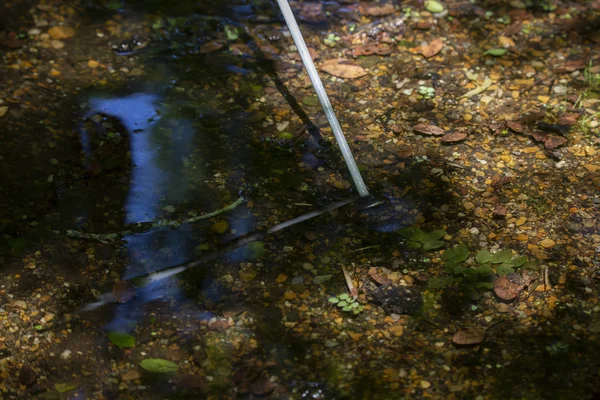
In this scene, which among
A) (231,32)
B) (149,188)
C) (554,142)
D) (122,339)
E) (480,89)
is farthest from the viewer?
(231,32)

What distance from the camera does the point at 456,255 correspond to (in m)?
2.53

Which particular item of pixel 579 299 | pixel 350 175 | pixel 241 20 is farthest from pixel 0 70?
pixel 579 299

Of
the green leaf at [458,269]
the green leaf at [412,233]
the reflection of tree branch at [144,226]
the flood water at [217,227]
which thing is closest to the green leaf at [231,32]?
the flood water at [217,227]

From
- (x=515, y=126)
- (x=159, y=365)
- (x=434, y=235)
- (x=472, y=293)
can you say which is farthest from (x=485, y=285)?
(x=159, y=365)

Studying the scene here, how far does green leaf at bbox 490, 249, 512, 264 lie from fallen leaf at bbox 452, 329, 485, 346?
338 mm

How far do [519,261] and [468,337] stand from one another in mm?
420

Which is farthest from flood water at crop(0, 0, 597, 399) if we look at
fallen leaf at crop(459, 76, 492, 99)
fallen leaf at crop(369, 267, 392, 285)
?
fallen leaf at crop(459, 76, 492, 99)

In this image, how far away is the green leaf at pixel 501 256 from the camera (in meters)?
2.50

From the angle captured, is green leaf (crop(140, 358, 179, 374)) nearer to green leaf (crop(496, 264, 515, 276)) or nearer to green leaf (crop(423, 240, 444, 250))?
green leaf (crop(423, 240, 444, 250))

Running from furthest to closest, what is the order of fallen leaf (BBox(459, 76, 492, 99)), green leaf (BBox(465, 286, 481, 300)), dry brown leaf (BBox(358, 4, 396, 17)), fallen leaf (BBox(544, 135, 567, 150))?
dry brown leaf (BBox(358, 4, 396, 17)) → fallen leaf (BBox(459, 76, 492, 99)) → fallen leaf (BBox(544, 135, 567, 150)) → green leaf (BBox(465, 286, 481, 300))

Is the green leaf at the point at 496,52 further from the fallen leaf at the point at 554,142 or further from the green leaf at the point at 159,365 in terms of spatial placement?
the green leaf at the point at 159,365

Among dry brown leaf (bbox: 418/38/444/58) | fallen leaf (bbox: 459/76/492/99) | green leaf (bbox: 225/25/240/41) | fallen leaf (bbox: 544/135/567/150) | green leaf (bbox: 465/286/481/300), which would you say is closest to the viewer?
green leaf (bbox: 465/286/481/300)

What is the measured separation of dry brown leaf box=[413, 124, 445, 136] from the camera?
3.08 meters

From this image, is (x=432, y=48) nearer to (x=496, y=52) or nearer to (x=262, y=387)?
(x=496, y=52)
